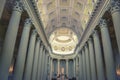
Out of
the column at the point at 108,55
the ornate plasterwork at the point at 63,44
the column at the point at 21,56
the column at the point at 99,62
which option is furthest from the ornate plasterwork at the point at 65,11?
the ornate plasterwork at the point at 63,44

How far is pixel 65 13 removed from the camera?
2259 cm

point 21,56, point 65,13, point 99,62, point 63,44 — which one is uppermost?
point 65,13

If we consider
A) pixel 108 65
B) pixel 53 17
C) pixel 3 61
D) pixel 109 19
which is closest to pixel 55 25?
pixel 53 17

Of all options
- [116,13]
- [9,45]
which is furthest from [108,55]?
[9,45]

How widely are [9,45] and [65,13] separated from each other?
15737mm

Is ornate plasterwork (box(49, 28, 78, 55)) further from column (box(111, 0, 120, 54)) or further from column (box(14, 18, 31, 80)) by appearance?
column (box(111, 0, 120, 54))

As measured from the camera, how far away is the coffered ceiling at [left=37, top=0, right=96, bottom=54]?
18234 millimetres

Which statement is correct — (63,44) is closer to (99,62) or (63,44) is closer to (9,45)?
(99,62)

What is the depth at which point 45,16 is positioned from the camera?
20.4m

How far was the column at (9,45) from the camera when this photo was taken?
24.9 ft

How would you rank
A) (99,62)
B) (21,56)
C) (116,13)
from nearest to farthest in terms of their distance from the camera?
1. (116,13)
2. (21,56)
3. (99,62)

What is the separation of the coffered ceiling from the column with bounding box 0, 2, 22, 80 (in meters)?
7.68

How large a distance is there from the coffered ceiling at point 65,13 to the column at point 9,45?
7680 mm

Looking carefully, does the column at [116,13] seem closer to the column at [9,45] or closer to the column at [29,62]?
the column at [9,45]
